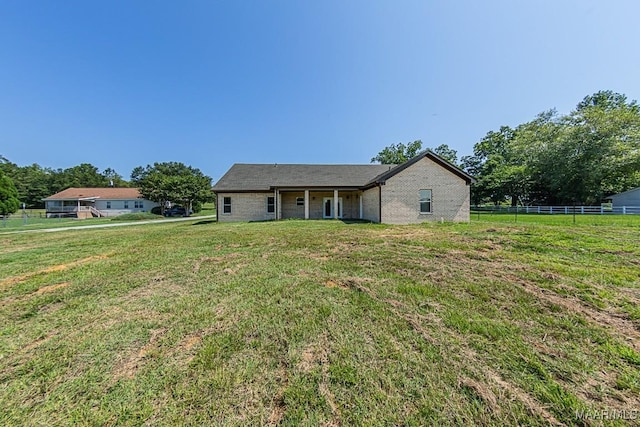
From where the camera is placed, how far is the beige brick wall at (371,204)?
50.0 feet

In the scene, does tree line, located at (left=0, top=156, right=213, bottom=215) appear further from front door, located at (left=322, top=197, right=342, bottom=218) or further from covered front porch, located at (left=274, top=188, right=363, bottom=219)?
front door, located at (left=322, top=197, right=342, bottom=218)

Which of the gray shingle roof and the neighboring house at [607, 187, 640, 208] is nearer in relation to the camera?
the gray shingle roof

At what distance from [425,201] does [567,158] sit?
90.1ft

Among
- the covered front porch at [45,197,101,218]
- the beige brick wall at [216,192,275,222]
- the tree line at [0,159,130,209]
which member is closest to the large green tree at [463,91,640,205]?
the beige brick wall at [216,192,275,222]

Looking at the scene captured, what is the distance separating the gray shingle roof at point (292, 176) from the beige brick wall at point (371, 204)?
1364mm

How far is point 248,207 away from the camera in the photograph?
19203 millimetres

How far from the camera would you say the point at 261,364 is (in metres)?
2.49

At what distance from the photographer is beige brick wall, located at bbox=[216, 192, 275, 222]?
1909cm

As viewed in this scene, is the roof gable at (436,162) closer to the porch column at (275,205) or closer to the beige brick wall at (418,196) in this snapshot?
the beige brick wall at (418,196)

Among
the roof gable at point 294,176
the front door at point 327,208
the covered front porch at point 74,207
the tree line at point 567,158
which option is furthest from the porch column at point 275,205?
the covered front porch at point 74,207

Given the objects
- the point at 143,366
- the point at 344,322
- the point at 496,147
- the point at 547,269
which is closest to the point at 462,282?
the point at 547,269

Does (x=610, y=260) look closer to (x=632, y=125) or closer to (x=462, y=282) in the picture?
(x=462, y=282)

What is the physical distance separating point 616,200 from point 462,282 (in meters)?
40.2

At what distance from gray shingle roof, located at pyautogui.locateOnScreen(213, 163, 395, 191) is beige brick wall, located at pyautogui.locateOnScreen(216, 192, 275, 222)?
0.60 metres
